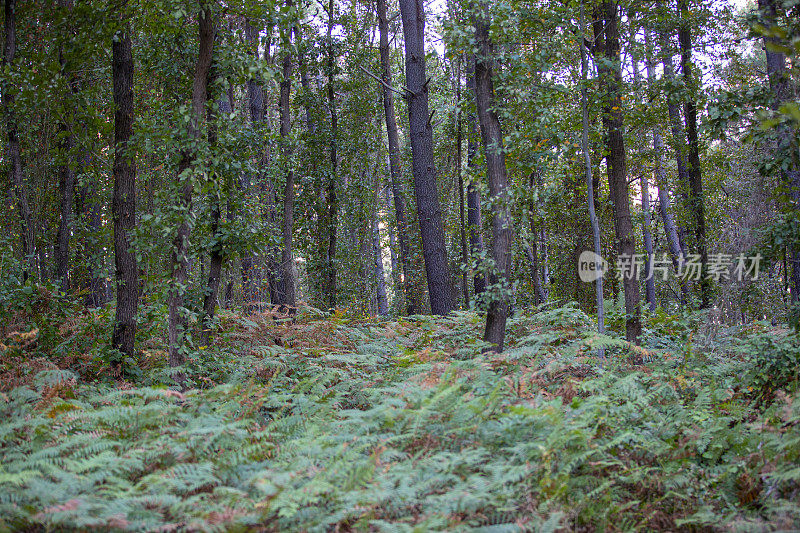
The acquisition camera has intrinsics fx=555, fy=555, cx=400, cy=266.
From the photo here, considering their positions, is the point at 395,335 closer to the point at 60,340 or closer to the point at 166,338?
the point at 166,338

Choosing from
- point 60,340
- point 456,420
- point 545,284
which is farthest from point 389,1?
point 456,420

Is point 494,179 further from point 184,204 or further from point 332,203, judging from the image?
point 332,203

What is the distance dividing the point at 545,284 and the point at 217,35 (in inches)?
440

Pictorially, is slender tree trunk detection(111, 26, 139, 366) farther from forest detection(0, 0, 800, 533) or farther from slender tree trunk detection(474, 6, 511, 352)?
slender tree trunk detection(474, 6, 511, 352)

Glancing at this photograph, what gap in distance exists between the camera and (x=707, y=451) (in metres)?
4.82

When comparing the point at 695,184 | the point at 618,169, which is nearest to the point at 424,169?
the point at 618,169

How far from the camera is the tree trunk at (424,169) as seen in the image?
1087 centimetres

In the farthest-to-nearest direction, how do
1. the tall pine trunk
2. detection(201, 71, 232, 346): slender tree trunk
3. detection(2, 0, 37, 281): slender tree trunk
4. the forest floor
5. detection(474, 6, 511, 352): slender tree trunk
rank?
1. the tall pine trunk
2. detection(2, 0, 37, 281): slender tree trunk
3. detection(201, 71, 232, 346): slender tree trunk
4. detection(474, 6, 511, 352): slender tree trunk
5. the forest floor

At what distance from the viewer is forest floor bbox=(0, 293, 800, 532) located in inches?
134

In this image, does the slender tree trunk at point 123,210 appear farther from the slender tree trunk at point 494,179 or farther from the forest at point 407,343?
the slender tree trunk at point 494,179

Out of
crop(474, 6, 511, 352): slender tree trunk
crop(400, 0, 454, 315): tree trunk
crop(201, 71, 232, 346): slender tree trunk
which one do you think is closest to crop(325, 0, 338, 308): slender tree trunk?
crop(400, 0, 454, 315): tree trunk

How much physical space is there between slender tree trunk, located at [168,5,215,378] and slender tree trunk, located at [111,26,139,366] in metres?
1.01

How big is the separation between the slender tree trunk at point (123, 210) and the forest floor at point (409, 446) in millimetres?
432
